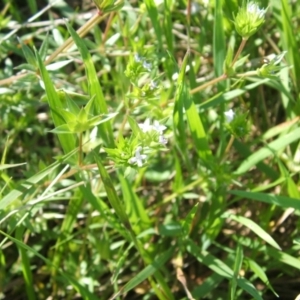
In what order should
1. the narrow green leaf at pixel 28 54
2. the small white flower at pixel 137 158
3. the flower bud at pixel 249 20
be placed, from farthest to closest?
the narrow green leaf at pixel 28 54, the flower bud at pixel 249 20, the small white flower at pixel 137 158

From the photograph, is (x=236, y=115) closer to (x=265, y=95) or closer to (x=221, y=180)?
(x=221, y=180)

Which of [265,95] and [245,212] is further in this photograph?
[265,95]

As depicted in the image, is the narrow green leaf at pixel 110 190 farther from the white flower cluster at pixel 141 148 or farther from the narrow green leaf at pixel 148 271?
the narrow green leaf at pixel 148 271

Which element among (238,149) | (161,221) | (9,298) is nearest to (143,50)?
(238,149)

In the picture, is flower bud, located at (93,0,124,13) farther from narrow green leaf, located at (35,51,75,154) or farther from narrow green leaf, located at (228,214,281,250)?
narrow green leaf, located at (228,214,281,250)

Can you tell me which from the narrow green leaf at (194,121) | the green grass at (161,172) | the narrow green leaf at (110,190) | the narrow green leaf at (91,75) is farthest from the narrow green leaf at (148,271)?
the narrow green leaf at (91,75)

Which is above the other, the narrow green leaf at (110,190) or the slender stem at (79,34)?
the slender stem at (79,34)

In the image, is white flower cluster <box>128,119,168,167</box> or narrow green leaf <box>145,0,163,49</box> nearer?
white flower cluster <box>128,119,168,167</box>

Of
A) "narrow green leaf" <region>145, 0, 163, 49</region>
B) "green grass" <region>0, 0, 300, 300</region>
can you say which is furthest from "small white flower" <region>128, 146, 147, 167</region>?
"narrow green leaf" <region>145, 0, 163, 49</region>

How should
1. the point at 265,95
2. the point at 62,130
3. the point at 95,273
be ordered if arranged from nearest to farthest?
the point at 62,130, the point at 95,273, the point at 265,95
